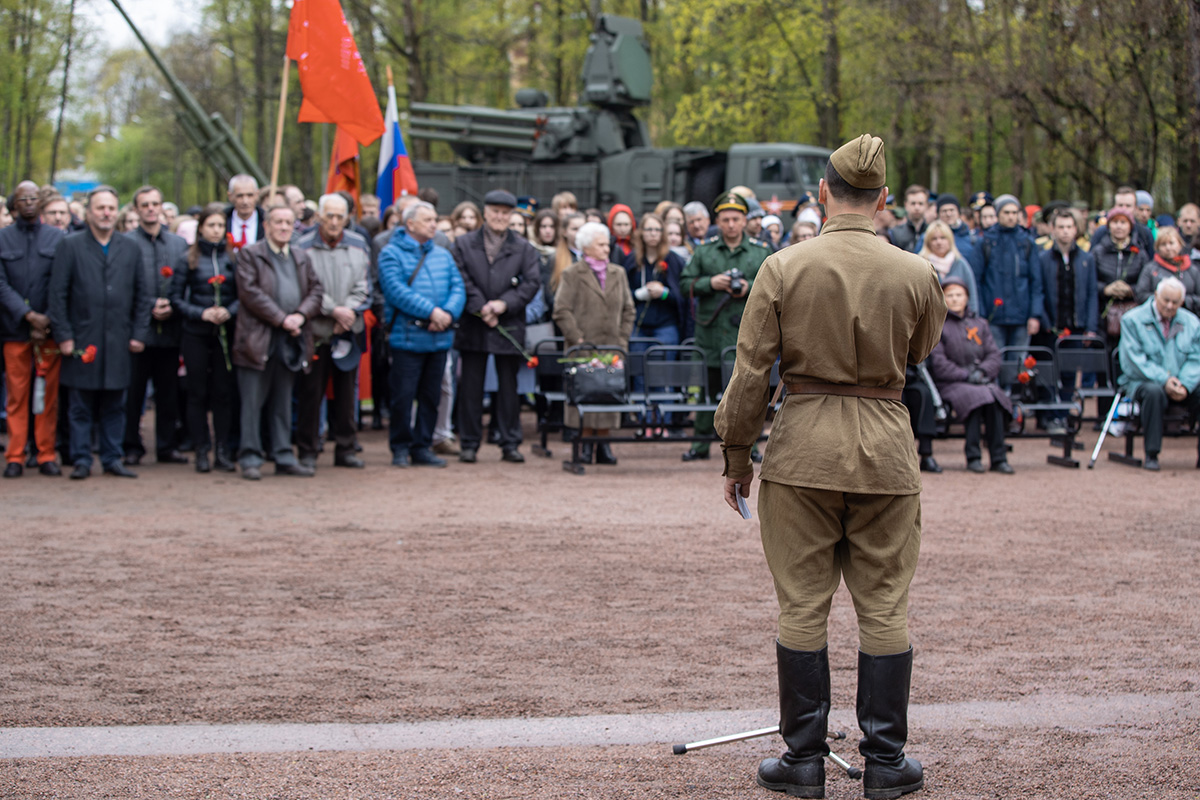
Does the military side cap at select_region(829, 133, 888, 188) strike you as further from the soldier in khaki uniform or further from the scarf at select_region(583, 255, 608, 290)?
the scarf at select_region(583, 255, 608, 290)

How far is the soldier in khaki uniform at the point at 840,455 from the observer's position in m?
4.21

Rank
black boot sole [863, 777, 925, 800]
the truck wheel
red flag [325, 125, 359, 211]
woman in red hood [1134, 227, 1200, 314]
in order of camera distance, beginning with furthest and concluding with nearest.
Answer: the truck wheel → red flag [325, 125, 359, 211] → woman in red hood [1134, 227, 1200, 314] → black boot sole [863, 777, 925, 800]

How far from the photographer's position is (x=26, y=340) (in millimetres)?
10641

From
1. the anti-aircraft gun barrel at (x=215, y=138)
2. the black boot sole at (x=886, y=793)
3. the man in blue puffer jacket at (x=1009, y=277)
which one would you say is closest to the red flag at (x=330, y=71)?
the man in blue puffer jacket at (x=1009, y=277)

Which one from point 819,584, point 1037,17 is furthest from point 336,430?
point 1037,17

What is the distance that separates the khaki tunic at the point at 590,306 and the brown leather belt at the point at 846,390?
7.38 meters

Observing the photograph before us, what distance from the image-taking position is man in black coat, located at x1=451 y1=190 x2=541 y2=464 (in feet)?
38.3

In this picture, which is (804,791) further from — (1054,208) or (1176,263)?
(1054,208)

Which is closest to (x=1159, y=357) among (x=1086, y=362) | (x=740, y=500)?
(x=1086, y=362)

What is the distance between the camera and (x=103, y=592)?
6832 millimetres

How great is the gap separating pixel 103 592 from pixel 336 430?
15.7ft

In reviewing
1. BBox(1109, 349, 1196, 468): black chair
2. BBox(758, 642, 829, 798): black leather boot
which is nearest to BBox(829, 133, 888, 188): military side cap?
BBox(758, 642, 829, 798): black leather boot

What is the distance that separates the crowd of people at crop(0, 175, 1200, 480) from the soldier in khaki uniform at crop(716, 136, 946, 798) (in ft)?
22.9

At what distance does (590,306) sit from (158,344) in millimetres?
3714
